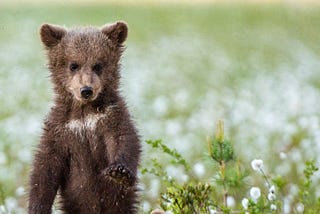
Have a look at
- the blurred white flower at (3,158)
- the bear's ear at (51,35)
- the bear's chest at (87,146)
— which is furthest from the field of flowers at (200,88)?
the bear's chest at (87,146)

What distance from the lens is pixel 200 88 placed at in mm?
17641

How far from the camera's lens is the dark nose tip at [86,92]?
6.16 metres

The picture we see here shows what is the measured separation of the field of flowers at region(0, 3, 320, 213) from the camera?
962 centimetres

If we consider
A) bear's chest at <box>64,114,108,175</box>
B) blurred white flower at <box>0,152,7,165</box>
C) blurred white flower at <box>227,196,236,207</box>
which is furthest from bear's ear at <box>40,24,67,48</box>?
blurred white flower at <box>0,152,7,165</box>

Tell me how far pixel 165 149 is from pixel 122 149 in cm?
61

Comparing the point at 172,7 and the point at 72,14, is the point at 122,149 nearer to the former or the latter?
the point at 72,14

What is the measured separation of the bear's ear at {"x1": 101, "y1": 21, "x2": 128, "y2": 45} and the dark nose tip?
51 cm

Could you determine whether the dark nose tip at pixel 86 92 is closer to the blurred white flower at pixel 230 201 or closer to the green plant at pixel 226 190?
the green plant at pixel 226 190

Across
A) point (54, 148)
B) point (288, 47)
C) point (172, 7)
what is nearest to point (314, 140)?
point (54, 148)

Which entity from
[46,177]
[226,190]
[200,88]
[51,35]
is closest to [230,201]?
[226,190]

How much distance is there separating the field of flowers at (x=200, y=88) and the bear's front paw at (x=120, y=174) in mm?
662

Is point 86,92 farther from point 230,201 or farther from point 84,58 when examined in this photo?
point 230,201

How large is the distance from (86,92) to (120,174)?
61cm

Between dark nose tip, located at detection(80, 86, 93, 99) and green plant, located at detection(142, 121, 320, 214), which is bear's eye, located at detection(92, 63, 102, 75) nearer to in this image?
dark nose tip, located at detection(80, 86, 93, 99)
